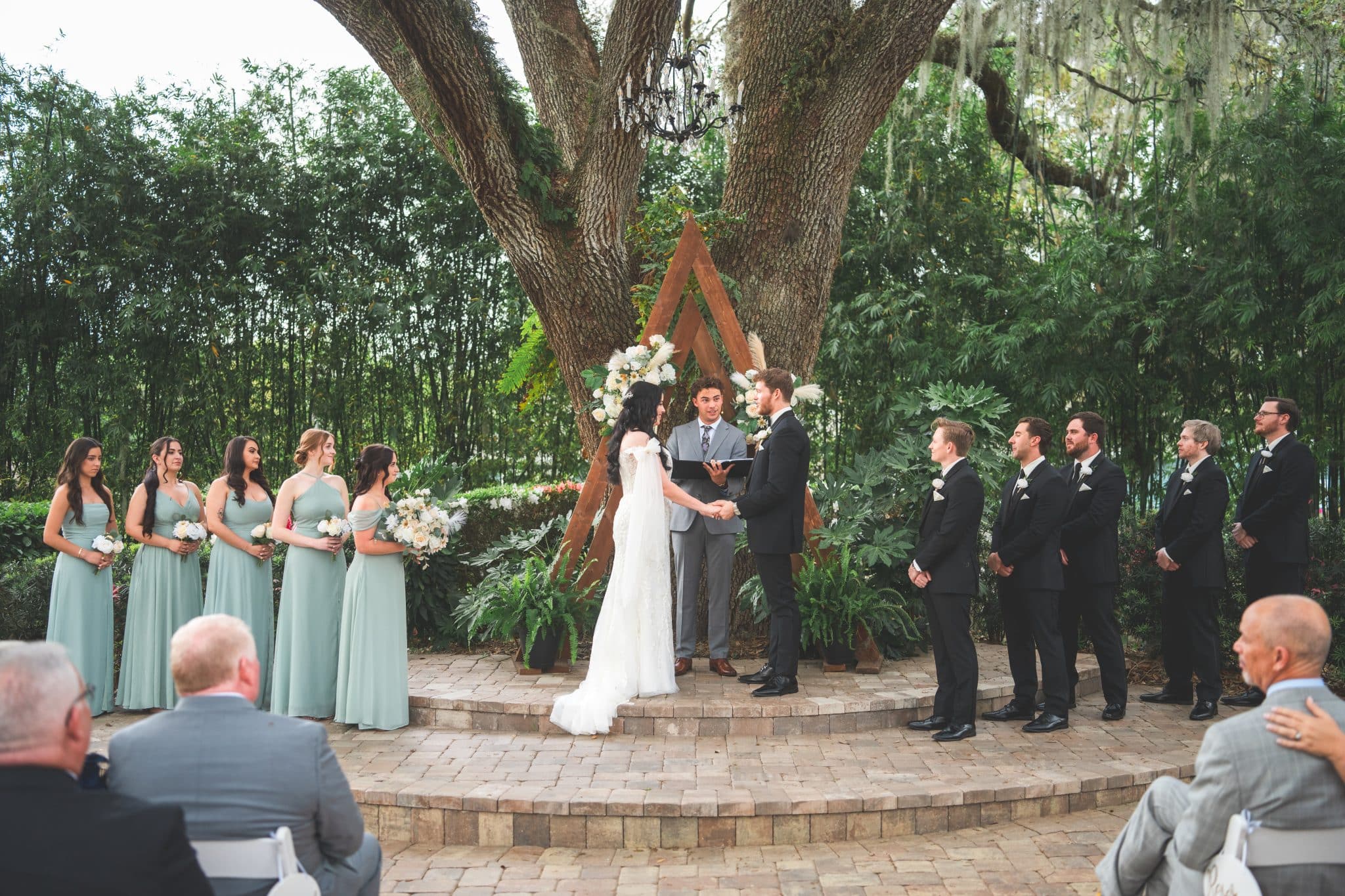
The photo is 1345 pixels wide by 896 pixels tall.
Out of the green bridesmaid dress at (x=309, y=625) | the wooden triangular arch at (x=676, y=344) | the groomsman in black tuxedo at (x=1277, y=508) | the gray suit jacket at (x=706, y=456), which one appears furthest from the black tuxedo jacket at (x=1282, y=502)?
the green bridesmaid dress at (x=309, y=625)

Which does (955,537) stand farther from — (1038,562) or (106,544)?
(106,544)

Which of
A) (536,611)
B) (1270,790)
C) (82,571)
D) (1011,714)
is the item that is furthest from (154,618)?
(1270,790)

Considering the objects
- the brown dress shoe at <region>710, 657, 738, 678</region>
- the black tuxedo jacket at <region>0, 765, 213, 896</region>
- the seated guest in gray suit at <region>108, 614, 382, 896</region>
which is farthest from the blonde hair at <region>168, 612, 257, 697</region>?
the brown dress shoe at <region>710, 657, 738, 678</region>

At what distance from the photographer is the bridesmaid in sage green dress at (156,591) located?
6273 mm

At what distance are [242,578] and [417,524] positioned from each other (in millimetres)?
1234

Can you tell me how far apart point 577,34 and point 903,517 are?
421 centimetres

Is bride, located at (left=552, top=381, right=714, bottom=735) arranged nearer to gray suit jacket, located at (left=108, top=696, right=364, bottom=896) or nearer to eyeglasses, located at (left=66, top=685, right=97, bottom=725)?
gray suit jacket, located at (left=108, top=696, right=364, bottom=896)

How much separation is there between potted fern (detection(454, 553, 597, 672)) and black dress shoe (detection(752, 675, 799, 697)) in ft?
4.21

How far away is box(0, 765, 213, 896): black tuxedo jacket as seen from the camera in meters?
1.98

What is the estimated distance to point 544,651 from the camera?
6.70 m

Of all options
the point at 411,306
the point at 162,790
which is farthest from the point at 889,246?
the point at 162,790

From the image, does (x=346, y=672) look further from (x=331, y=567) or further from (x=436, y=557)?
(x=436, y=557)

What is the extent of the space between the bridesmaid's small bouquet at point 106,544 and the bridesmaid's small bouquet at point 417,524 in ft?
5.40

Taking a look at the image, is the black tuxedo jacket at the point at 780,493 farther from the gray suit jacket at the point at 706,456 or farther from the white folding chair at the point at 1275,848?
the white folding chair at the point at 1275,848
